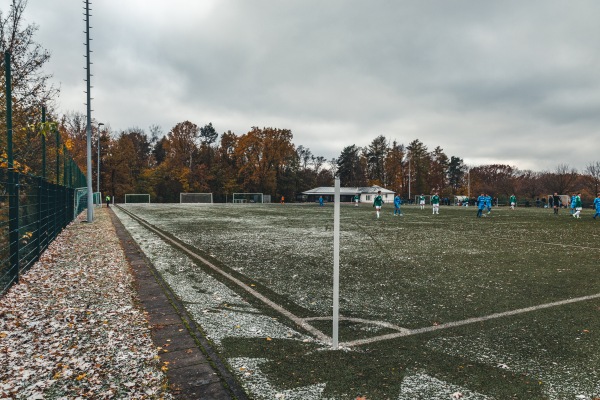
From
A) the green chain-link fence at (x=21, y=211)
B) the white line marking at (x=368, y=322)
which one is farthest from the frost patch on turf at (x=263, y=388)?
the green chain-link fence at (x=21, y=211)

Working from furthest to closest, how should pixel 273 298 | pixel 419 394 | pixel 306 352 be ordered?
pixel 273 298
pixel 306 352
pixel 419 394

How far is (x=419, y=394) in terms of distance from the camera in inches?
123

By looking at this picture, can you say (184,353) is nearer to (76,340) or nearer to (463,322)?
(76,340)

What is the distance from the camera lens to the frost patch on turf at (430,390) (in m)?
3.08

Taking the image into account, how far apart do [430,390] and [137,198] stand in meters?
67.3

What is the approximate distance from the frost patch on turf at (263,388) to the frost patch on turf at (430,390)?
2.36 feet

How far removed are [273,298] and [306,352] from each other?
2.15 meters

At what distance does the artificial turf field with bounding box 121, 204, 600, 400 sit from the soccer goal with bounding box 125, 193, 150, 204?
192 ft

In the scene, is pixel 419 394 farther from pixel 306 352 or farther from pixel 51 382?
pixel 51 382

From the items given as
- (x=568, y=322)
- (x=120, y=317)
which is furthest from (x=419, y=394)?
(x=120, y=317)

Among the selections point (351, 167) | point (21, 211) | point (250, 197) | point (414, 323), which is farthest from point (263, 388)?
point (351, 167)

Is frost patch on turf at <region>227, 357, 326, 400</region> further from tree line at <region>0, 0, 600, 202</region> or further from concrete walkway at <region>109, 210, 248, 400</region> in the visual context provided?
tree line at <region>0, 0, 600, 202</region>

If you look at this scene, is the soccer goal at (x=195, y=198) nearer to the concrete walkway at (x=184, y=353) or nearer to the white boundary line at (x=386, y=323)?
the concrete walkway at (x=184, y=353)

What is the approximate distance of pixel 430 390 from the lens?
126 inches
